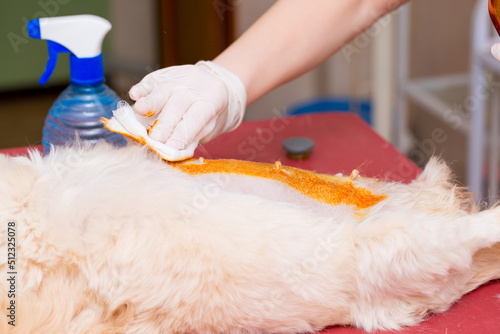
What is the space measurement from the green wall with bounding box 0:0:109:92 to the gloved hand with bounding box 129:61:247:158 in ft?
7.08

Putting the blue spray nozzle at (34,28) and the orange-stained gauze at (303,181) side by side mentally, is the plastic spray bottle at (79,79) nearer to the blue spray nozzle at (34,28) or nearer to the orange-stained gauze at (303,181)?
the blue spray nozzle at (34,28)

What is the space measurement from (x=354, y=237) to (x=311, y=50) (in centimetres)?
49

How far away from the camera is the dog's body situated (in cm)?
62

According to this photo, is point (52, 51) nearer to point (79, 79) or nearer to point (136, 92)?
point (79, 79)

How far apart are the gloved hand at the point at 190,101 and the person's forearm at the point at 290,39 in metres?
0.06

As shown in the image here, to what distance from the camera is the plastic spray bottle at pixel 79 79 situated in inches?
34.3

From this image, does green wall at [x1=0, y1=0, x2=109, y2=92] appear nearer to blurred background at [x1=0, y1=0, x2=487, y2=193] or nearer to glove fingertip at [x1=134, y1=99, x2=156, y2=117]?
blurred background at [x1=0, y1=0, x2=487, y2=193]

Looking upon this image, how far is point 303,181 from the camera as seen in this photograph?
31.4 inches

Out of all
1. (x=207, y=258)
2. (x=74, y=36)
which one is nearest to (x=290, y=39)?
(x=74, y=36)

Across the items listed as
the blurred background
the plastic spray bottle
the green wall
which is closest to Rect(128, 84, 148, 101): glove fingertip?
the plastic spray bottle

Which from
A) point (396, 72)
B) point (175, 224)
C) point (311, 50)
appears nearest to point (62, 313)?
point (175, 224)

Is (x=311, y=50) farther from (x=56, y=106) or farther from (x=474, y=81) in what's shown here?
(x=474, y=81)

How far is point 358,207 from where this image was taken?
76 centimetres

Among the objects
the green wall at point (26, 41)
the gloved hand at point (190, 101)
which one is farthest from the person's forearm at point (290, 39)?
the green wall at point (26, 41)
